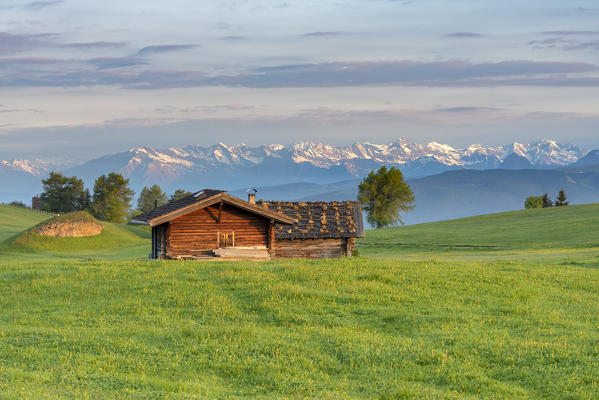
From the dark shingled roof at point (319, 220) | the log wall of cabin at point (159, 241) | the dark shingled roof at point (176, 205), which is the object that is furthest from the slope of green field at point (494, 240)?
the log wall of cabin at point (159, 241)

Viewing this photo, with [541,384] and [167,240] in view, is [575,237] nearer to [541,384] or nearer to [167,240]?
[167,240]

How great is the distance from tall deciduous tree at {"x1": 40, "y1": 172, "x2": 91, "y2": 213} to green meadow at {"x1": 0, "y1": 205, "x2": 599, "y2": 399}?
123 meters

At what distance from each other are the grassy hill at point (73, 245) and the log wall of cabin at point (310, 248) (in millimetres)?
22134

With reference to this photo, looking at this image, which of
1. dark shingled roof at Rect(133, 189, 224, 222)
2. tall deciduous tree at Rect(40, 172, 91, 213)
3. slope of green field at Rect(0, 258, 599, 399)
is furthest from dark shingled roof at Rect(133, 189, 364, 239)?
tall deciduous tree at Rect(40, 172, 91, 213)

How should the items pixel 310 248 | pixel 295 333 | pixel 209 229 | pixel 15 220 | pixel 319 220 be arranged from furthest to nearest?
pixel 15 220 → pixel 319 220 → pixel 310 248 → pixel 209 229 → pixel 295 333

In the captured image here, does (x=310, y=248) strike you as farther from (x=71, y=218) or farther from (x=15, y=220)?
(x=15, y=220)

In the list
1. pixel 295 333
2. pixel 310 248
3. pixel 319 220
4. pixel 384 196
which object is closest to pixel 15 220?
pixel 384 196

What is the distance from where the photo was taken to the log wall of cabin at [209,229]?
3575cm

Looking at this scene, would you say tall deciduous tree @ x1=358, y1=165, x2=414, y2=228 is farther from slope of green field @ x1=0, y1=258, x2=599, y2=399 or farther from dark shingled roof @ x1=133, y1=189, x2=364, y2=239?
slope of green field @ x1=0, y1=258, x2=599, y2=399

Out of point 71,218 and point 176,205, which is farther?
point 71,218

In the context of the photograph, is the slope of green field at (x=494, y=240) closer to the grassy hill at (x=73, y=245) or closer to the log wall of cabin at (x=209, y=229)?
→ the log wall of cabin at (x=209, y=229)

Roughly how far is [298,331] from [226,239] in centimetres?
2072

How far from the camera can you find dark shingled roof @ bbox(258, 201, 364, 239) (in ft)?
139

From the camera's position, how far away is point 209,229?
119 feet
